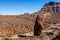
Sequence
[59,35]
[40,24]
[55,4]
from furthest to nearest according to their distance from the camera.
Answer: [55,4]
[40,24]
[59,35]

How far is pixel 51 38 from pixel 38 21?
4.90m

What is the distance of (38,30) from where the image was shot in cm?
2031

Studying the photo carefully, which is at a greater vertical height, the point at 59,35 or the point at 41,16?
the point at 41,16

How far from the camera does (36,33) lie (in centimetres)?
2039

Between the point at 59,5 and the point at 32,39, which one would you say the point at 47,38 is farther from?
the point at 59,5

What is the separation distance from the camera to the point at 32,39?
54.1ft

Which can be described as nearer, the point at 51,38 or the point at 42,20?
the point at 51,38

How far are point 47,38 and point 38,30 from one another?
441cm

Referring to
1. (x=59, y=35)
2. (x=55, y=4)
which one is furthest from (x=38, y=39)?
(x=55, y=4)

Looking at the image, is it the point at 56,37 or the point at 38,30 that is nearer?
the point at 56,37

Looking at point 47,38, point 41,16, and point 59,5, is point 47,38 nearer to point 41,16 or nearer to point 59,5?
point 41,16

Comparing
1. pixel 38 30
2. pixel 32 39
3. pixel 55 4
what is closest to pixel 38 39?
pixel 32 39

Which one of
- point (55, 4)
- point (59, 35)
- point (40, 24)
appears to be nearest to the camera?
point (59, 35)

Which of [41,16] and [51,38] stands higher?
[41,16]
